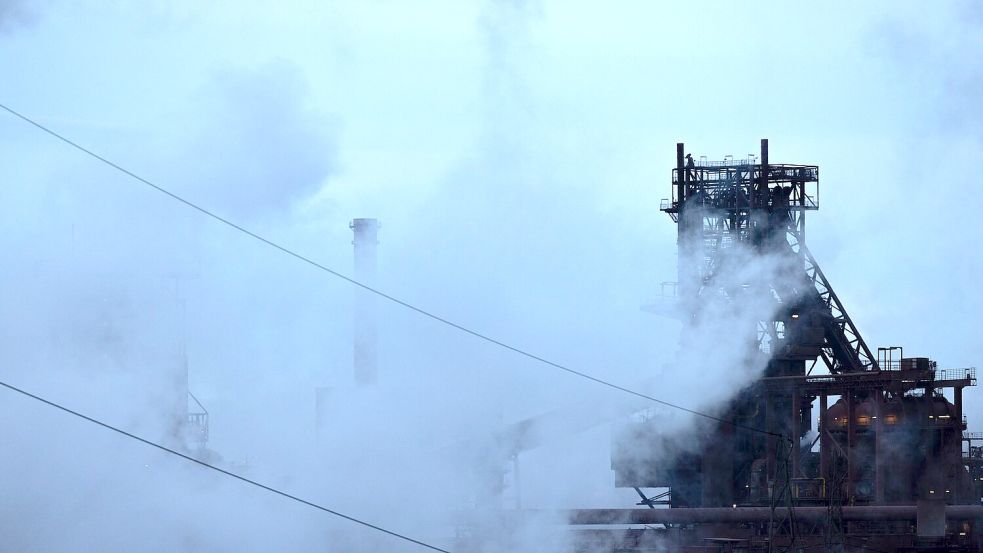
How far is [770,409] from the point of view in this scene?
8550 cm

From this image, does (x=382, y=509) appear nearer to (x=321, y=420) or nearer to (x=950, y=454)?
(x=321, y=420)

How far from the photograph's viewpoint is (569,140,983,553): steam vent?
7700 cm

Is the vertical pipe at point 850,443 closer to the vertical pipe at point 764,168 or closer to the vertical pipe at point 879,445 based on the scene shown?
the vertical pipe at point 879,445

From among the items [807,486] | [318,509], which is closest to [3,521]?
[318,509]

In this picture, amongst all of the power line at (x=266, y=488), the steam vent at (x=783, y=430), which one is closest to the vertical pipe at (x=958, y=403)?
the steam vent at (x=783, y=430)

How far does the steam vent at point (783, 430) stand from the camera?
77000mm

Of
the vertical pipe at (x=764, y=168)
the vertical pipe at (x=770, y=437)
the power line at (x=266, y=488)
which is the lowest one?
the power line at (x=266, y=488)

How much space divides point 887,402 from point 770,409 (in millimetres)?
6638

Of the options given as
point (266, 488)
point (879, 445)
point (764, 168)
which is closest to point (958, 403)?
point (879, 445)

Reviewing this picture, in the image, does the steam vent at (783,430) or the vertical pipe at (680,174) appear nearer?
the steam vent at (783,430)

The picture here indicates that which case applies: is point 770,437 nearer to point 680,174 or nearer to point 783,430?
point 783,430

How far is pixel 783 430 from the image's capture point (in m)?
87.4

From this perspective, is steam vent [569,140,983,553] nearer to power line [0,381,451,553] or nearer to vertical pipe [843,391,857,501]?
vertical pipe [843,391,857,501]

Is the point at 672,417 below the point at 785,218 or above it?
below
